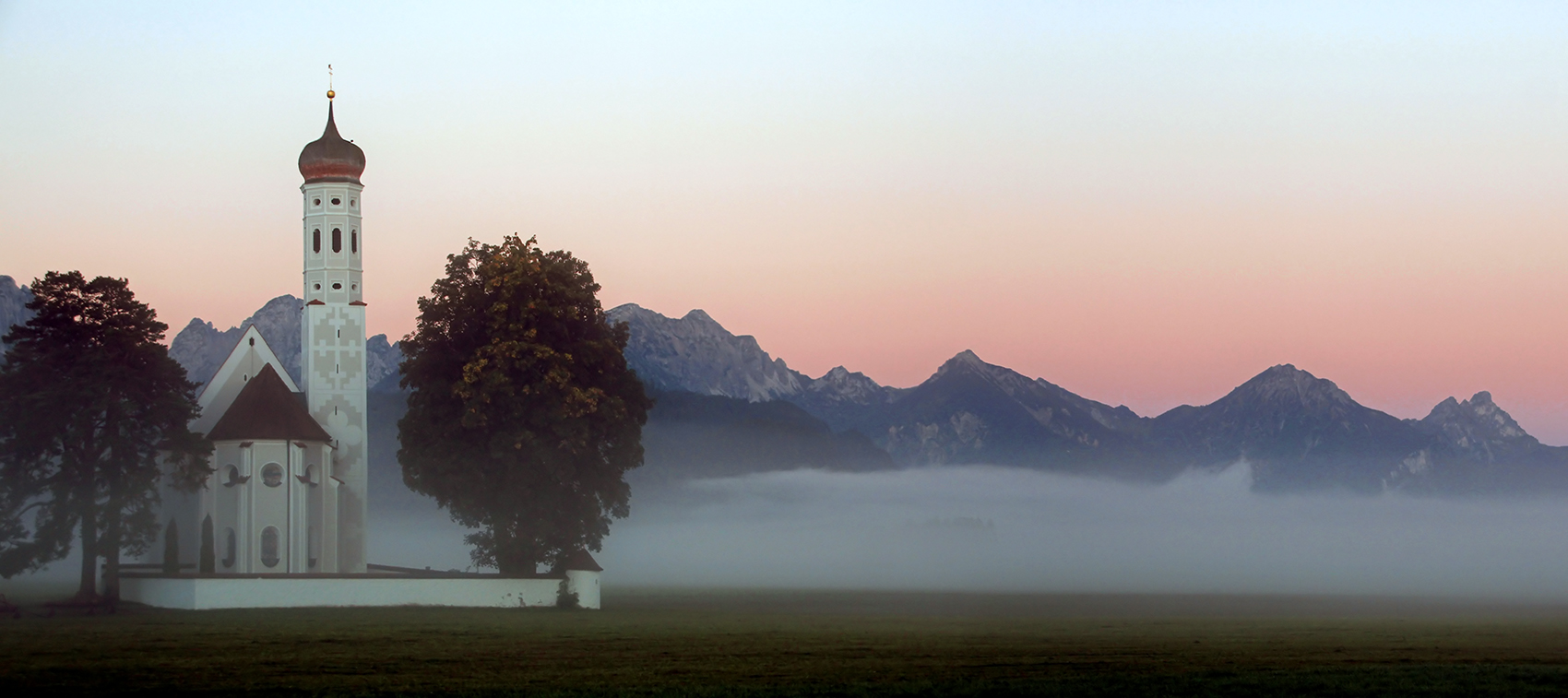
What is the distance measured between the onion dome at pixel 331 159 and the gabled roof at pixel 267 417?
8954 mm

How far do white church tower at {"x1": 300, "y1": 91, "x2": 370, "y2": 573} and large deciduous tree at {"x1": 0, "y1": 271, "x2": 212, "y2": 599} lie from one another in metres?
14.4

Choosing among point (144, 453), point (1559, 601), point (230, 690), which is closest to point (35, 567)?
point (144, 453)

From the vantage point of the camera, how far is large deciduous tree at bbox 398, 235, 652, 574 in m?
65.8

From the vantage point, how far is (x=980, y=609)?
88.8 m

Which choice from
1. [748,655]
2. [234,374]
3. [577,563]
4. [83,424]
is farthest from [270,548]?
[748,655]

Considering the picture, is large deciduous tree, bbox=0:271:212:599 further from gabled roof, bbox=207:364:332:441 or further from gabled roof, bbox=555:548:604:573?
gabled roof, bbox=555:548:604:573

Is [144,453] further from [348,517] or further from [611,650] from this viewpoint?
[611,650]

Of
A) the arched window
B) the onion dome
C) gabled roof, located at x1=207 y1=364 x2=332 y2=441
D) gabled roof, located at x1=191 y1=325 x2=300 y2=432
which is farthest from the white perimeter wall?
the onion dome

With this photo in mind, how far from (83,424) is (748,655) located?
29.4 metres

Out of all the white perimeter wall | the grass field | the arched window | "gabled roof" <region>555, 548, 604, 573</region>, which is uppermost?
the arched window

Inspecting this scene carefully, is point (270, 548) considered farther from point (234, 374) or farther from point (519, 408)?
point (519, 408)

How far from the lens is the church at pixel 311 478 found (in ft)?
211

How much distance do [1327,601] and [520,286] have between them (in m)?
70.2

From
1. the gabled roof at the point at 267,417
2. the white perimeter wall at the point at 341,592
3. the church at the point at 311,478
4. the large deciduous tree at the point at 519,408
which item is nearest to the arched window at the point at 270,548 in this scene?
the church at the point at 311,478
